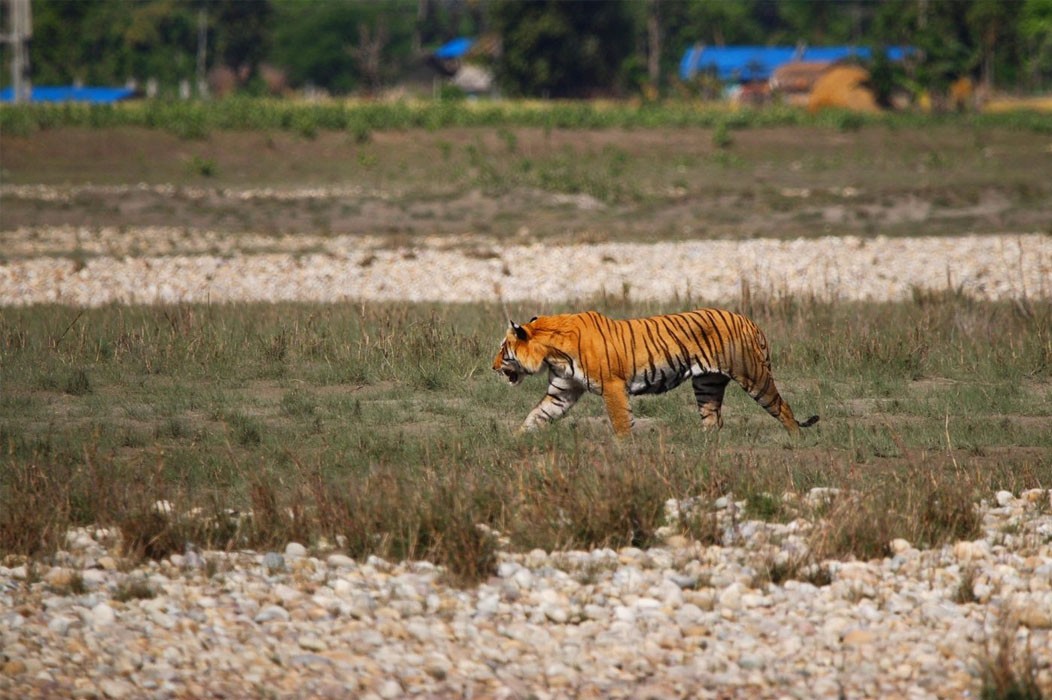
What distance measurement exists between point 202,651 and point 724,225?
21.2 meters

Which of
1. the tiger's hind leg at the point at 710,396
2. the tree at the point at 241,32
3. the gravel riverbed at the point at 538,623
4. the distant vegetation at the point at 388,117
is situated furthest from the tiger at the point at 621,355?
the tree at the point at 241,32

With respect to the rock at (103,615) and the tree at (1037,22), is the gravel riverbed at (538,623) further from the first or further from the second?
the tree at (1037,22)

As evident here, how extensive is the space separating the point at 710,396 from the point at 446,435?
1.80 meters

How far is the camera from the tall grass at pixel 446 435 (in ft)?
27.0

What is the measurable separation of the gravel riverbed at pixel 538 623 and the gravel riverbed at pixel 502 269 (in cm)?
844

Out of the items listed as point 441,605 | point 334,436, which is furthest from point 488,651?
point 334,436

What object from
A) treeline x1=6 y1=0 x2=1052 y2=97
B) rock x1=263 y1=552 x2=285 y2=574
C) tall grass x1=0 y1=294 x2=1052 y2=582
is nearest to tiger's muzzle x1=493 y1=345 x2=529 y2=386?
tall grass x1=0 y1=294 x2=1052 y2=582

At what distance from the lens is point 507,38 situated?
2552 inches

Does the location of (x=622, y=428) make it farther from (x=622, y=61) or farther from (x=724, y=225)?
(x=622, y=61)

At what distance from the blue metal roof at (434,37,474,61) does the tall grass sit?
67.2 m

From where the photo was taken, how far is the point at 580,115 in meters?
42.8

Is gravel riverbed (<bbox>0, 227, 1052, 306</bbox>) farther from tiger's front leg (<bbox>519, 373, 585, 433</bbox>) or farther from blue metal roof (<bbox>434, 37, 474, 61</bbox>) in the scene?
blue metal roof (<bbox>434, 37, 474, 61</bbox>)

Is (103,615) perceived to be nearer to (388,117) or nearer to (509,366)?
(509,366)

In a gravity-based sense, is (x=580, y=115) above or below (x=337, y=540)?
above
